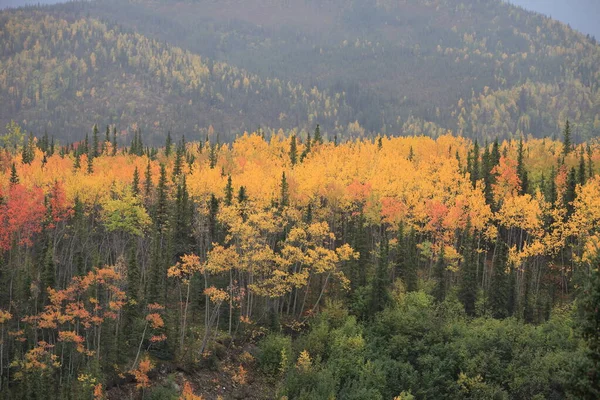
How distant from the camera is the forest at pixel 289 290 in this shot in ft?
216

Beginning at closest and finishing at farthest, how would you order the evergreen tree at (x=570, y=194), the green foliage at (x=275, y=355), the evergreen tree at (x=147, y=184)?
the green foliage at (x=275, y=355), the evergreen tree at (x=570, y=194), the evergreen tree at (x=147, y=184)

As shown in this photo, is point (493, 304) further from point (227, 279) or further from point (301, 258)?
point (227, 279)

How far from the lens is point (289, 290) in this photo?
256ft

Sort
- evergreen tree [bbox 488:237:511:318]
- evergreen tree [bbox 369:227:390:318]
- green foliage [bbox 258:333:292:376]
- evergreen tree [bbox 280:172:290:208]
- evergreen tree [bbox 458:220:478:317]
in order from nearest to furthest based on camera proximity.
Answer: green foliage [bbox 258:333:292:376]
evergreen tree [bbox 369:227:390:318]
evergreen tree [bbox 488:237:511:318]
evergreen tree [bbox 458:220:478:317]
evergreen tree [bbox 280:172:290:208]

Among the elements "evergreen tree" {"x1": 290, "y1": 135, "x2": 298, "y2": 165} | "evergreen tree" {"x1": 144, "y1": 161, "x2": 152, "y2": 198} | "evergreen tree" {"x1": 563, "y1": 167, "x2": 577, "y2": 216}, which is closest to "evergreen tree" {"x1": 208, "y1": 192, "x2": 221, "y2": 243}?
"evergreen tree" {"x1": 144, "y1": 161, "x2": 152, "y2": 198}

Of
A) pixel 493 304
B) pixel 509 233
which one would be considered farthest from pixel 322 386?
pixel 509 233

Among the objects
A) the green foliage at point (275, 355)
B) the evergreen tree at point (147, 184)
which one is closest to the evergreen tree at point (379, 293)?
the green foliage at point (275, 355)

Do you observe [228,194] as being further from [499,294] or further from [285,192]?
[499,294]

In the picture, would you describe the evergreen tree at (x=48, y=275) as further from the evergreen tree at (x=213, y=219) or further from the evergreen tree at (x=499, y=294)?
the evergreen tree at (x=499, y=294)

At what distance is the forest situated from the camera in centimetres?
6575

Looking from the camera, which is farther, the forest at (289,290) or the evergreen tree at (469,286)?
the evergreen tree at (469,286)

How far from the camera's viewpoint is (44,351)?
2549 inches

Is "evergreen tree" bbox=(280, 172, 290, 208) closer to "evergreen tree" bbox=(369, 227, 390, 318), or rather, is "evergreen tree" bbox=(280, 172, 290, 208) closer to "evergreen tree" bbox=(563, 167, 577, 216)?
"evergreen tree" bbox=(369, 227, 390, 318)

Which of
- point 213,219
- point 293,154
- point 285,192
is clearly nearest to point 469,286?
point 285,192
